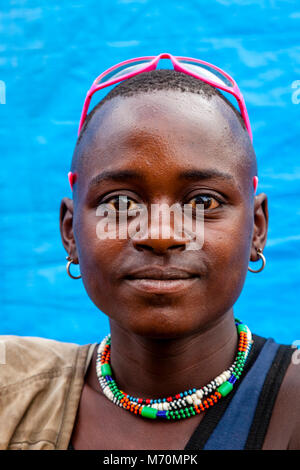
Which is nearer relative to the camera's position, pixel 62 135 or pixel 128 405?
Answer: pixel 128 405

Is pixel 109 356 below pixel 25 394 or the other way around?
the other way around

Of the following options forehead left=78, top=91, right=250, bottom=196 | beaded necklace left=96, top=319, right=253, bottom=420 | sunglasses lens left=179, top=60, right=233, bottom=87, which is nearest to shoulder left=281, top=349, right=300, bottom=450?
A: beaded necklace left=96, top=319, right=253, bottom=420

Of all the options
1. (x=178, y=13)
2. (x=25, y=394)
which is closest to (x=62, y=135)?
(x=178, y=13)

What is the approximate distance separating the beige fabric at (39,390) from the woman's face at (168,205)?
0.35 meters

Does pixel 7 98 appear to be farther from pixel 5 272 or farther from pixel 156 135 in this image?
pixel 156 135

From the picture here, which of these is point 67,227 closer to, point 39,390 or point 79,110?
point 39,390

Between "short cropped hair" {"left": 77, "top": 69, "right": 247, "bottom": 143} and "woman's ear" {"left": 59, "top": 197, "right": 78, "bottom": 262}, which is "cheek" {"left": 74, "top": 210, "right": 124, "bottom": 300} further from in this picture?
"short cropped hair" {"left": 77, "top": 69, "right": 247, "bottom": 143}

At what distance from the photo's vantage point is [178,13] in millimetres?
1984

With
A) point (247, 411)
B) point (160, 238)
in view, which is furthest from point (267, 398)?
point (160, 238)

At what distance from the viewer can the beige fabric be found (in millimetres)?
1362

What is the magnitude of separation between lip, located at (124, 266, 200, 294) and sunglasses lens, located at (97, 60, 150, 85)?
64 centimetres

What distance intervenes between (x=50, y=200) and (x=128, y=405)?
1.00 meters

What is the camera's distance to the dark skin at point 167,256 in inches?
46.8

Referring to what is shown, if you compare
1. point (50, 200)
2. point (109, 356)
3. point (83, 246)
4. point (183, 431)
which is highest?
point (50, 200)
